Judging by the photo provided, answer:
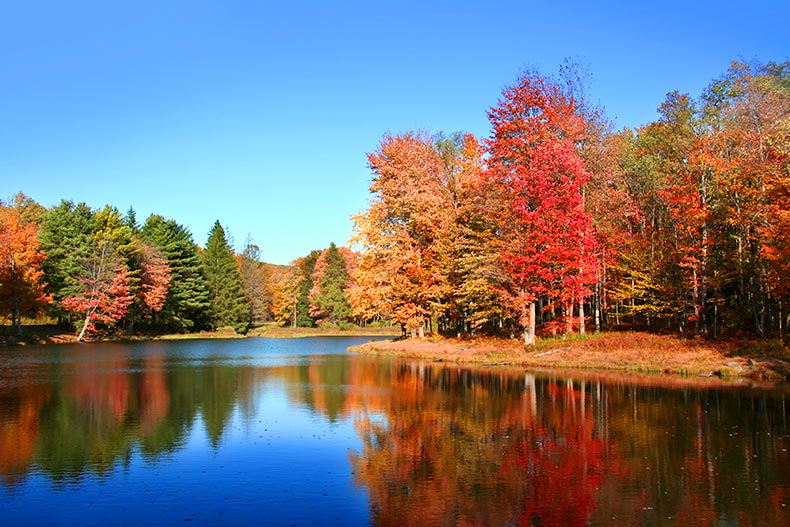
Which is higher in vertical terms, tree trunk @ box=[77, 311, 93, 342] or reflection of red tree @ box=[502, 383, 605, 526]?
tree trunk @ box=[77, 311, 93, 342]

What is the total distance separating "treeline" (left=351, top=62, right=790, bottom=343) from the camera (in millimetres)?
34062

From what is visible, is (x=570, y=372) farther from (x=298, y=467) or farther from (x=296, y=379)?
(x=298, y=467)

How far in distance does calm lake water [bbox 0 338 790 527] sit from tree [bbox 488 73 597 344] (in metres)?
10.2

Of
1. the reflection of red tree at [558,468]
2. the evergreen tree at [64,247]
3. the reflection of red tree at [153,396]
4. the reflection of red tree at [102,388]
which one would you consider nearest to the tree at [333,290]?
the evergreen tree at [64,247]

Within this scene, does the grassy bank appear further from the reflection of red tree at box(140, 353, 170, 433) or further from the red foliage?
the reflection of red tree at box(140, 353, 170, 433)

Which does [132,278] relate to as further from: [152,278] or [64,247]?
[64,247]

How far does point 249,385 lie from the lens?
98.5 ft

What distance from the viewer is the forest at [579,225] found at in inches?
1355

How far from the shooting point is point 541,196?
38.5 meters

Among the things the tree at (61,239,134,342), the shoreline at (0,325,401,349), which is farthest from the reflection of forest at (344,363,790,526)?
the tree at (61,239,134,342)

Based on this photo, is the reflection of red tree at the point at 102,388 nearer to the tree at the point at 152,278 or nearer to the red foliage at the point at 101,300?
the red foliage at the point at 101,300

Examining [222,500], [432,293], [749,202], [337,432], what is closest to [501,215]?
[432,293]

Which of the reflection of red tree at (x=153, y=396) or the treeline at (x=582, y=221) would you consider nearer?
the reflection of red tree at (x=153, y=396)

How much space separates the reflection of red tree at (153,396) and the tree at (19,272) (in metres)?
29.9
